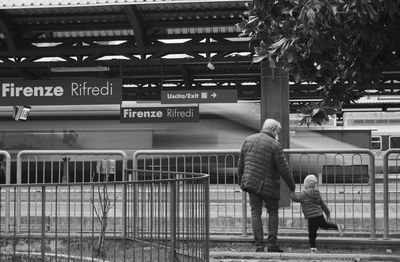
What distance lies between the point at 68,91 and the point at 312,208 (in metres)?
7.71

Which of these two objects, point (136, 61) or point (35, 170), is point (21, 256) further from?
point (136, 61)

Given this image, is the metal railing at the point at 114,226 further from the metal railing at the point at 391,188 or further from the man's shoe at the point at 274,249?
the metal railing at the point at 391,188

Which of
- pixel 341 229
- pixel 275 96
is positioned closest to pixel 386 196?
pixel 341 229

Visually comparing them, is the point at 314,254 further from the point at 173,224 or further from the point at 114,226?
the point at 173,224

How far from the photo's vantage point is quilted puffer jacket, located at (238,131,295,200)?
789 cm

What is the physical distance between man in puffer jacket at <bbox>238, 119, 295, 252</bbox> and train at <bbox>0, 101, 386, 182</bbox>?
1384 centimetres

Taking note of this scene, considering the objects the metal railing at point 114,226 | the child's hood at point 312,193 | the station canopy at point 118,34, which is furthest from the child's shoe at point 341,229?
the station canopy at point 118,34

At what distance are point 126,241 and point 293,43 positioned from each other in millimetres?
2536

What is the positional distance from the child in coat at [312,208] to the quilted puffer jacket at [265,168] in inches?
16.5

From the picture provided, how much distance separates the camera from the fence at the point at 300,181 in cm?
895

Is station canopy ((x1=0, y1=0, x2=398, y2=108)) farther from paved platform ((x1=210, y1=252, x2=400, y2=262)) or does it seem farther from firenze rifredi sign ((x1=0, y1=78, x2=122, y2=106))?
paved platform ((x1=210, y1=252, x2=400, y2=262))

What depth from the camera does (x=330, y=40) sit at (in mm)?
5527

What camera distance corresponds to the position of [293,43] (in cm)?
550

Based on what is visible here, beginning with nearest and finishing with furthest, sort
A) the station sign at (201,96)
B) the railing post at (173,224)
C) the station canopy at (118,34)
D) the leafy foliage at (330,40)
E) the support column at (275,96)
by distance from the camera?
the leafy foliage at (330,40)
the railing post at (173,224)
the station canopy at (118,34)
the support column at (275,96)
the station sign at (201,96)
